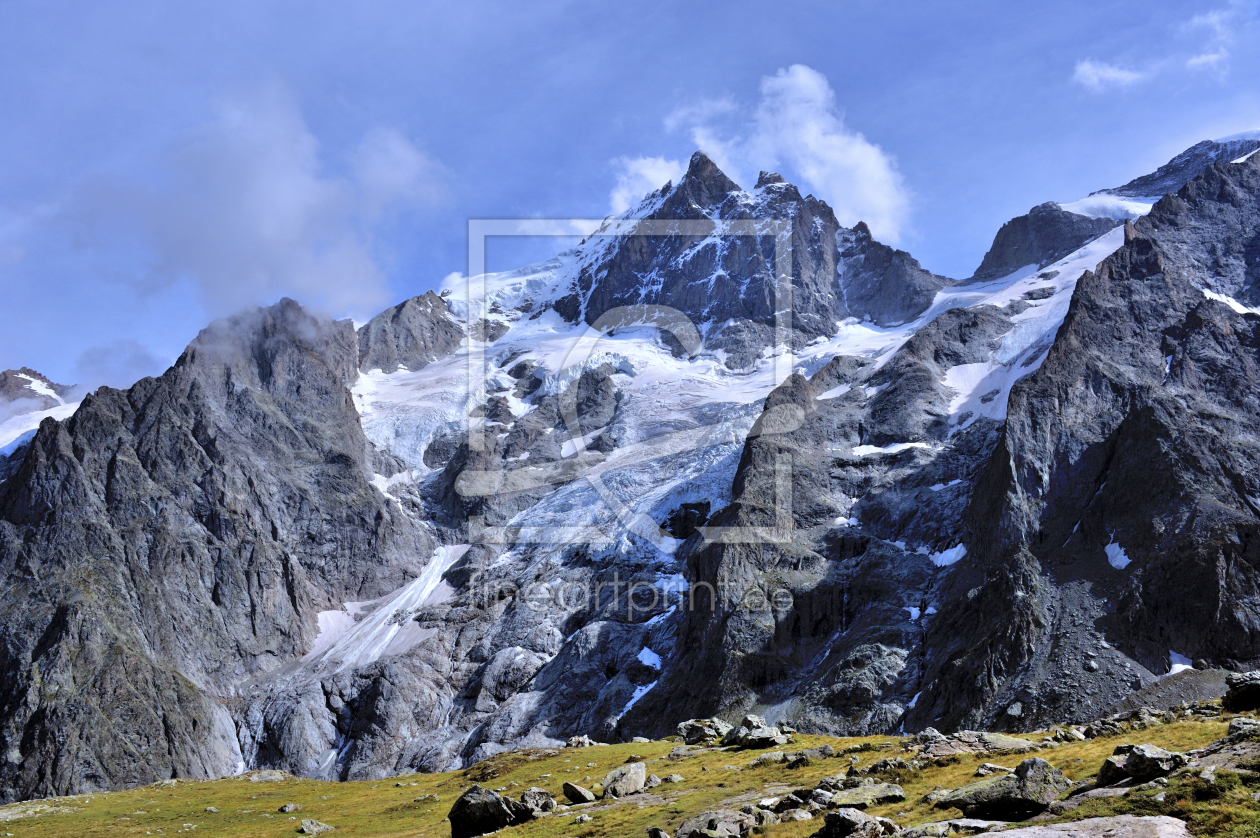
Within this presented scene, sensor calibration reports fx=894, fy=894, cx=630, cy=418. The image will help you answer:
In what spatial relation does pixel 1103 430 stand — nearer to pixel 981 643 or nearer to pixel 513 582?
pixel 981 643

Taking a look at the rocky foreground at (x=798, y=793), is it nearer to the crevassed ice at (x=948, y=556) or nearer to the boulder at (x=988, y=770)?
the boulder at (x=988, y=770)

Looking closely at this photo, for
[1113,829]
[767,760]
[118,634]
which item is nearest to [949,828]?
[1113,829]

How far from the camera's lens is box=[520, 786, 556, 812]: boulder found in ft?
175

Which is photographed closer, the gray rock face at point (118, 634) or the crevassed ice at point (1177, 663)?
the crevassed ice at point (1177, 663)

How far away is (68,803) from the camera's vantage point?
95312 millimetres

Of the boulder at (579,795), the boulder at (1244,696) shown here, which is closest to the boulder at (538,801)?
the boulder at (579,795)

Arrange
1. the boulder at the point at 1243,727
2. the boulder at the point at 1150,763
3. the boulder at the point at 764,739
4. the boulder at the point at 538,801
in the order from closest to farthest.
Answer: the boulder at the point at 1150,763 < the boulder at the point at 1243,727 < the boulder at the point at 538,801 < the boulder at the point at 764,739

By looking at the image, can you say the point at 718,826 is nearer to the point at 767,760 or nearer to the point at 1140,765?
the point at 1140,765

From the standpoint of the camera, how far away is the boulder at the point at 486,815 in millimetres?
52219

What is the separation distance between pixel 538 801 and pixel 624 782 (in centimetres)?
650

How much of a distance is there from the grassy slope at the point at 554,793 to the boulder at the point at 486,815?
6.04 feet

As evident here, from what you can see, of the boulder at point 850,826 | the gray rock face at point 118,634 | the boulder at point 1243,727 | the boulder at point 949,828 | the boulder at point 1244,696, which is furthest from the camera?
the gray rock face at point 118,634

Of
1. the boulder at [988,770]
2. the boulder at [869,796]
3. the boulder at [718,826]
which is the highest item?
the boulder at [988,770]

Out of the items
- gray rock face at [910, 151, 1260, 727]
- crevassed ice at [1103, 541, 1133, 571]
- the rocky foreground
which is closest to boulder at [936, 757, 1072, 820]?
the rocky foreground
